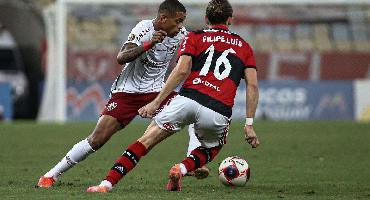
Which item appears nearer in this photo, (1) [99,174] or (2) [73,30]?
(1) [99,174]

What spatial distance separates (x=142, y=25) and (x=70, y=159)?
164cm

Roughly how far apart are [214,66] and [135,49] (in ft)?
2.81

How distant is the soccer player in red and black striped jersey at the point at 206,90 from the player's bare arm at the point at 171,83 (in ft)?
0.04

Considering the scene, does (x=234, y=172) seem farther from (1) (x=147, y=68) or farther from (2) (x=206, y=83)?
(1) (x=147, y=68)

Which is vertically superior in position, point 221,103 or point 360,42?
point 360,42

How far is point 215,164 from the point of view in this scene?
14.9 meters

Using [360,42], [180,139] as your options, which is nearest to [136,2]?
[360,42]

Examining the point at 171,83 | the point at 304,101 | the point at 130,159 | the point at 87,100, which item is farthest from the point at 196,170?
the point at 304,101

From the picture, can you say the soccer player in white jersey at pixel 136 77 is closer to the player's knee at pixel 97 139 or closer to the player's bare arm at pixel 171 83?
the player's knee at pixel 97 139

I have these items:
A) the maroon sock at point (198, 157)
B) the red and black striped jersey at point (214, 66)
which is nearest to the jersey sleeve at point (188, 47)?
the red and black striped jersey at point (214, 66)

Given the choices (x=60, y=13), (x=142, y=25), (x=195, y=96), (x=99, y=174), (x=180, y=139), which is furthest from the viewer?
(x=60, y=13)

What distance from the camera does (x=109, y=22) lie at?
31562 millimetres

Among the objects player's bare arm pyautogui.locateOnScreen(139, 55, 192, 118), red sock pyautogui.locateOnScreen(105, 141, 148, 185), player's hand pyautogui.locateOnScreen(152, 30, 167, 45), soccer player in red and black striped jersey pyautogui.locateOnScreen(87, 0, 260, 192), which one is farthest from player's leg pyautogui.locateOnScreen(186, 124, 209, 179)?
player's hand pyautogui.locateOnScreen(152, 30, 167, 45)

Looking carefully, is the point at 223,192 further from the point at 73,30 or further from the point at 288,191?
the point at 73,30
